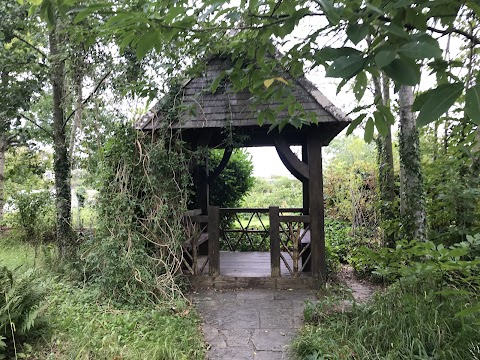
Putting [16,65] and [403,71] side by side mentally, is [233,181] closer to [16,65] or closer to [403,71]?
[16,65]

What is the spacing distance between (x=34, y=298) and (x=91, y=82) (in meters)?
4.28

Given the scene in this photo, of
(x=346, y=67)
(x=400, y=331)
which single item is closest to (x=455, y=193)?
(x=400, y=331)

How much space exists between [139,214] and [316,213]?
2760mm

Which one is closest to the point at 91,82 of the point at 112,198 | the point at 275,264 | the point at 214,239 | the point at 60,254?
the point at 112,198

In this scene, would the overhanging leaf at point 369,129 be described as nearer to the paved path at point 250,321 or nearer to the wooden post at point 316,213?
the paved path at point 250,321

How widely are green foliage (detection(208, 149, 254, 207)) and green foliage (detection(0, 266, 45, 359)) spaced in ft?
17.2

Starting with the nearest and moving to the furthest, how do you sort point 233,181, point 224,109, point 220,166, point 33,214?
point 224,109 → point 220,166 → point 33,214 → point 233,181

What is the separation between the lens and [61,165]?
6.02 metres

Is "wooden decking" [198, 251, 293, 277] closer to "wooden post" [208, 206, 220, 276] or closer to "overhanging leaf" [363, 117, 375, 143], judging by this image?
"wooden post" [208, 206, 220, 276]

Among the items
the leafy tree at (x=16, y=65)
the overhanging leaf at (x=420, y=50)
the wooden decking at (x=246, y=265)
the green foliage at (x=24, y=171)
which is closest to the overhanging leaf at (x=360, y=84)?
the overhanging leaf at (x=420, y=50)

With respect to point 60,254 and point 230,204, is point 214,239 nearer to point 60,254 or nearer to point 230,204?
point 60,254

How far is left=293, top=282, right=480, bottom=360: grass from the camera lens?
2453 mm

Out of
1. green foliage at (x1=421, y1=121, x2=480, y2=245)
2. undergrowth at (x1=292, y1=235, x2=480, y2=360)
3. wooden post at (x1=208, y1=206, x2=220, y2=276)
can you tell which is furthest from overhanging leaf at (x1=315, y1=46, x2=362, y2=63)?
wooden post at (x1=208, y1=206, x2=220, y2=276)

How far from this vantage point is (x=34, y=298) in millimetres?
3025
